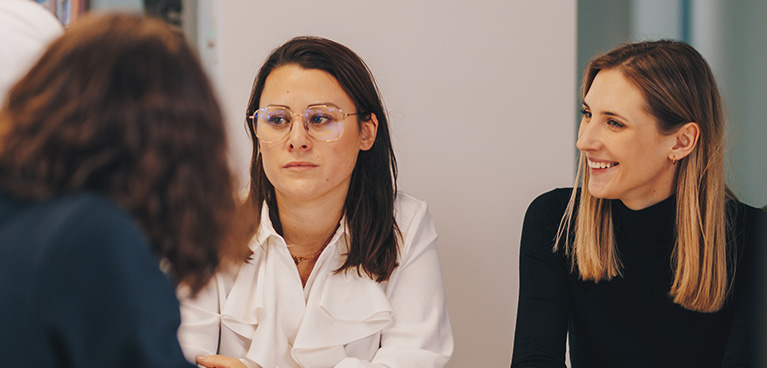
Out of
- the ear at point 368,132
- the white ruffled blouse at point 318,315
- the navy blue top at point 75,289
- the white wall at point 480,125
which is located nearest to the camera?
the navy blue top at point 75,289

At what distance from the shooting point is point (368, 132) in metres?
2.05

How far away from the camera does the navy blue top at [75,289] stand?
2.45 ft

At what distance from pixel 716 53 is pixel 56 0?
2541mm

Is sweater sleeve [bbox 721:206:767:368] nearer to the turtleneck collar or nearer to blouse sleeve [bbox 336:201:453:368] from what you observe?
the turtleneck collar

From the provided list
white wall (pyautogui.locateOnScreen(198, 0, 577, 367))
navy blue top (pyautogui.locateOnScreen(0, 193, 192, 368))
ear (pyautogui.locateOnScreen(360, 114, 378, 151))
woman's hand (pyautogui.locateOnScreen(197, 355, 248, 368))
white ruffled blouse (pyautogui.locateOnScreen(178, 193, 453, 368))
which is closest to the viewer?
navy blue top (pyautogui.locateOnScreen(0, 193, 192, 368))

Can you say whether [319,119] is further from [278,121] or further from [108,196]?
[108,196]

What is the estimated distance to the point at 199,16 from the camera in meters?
2.71

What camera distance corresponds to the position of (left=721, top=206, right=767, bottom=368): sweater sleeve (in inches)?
72.5

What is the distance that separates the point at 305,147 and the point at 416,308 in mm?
497

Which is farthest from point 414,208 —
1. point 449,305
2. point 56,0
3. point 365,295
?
point 56,0

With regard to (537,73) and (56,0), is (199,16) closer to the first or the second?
(56,0)

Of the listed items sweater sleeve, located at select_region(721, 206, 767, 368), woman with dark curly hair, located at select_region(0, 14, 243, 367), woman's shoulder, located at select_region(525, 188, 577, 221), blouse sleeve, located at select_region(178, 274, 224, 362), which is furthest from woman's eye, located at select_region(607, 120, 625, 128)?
woman with dark curly hair, located at select_region(0, 14, 243, 367)

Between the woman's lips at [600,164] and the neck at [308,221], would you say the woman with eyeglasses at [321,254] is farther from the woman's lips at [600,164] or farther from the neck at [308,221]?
the woman's lips at [600,164]

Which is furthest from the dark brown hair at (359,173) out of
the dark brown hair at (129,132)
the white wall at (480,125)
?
the dark brown hair at (129,132)
